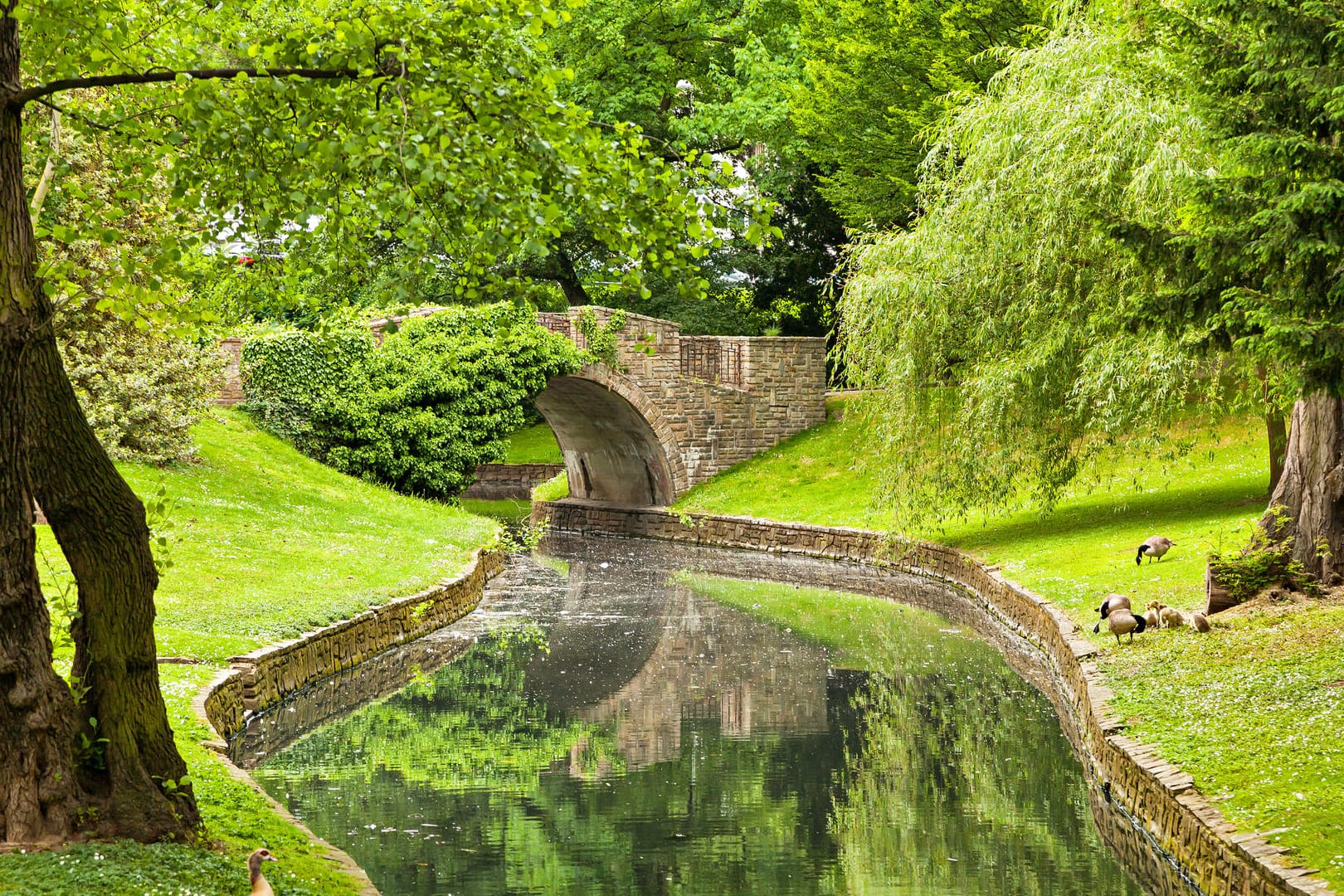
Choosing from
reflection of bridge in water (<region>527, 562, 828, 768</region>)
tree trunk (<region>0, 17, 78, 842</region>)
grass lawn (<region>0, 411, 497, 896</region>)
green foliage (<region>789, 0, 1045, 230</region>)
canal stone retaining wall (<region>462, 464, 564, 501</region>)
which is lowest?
canal stone retaining wall (<region>462, 464, 564, 501</region>)

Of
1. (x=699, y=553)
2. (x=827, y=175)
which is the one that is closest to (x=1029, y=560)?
(x=699, y=553)

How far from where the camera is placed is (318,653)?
585 inches

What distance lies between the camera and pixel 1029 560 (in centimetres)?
2138

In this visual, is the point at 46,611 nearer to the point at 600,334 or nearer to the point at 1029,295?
the point at 1029,295

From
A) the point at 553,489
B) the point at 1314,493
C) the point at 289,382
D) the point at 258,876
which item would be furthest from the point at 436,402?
the point at 258,876

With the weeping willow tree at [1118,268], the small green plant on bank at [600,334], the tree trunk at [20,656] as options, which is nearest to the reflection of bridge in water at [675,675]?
the weeping willow tree at [1118,268]

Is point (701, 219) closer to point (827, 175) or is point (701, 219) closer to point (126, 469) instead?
point (126, 469)

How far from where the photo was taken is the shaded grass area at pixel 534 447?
4944cm

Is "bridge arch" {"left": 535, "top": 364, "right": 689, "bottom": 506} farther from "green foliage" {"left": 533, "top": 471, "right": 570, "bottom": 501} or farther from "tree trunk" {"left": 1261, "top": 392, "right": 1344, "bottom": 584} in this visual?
"tree trunk" {"left": 1261, "top": 392, "right": 1344, "bottom": 584}

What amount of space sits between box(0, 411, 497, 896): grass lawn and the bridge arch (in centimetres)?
652

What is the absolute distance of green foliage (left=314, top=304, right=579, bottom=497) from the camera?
1145 inches

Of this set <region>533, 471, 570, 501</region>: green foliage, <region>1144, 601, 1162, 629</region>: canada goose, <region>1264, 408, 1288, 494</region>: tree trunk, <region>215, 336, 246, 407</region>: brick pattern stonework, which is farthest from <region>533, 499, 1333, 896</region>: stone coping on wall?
<region>215, 336, 246, 407</region>: brick pattern stonework

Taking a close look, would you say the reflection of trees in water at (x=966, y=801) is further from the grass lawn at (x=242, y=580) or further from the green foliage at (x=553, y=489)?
the green foliage at (x=553, y=489)

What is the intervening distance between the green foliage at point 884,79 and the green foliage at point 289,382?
42.9 ft
